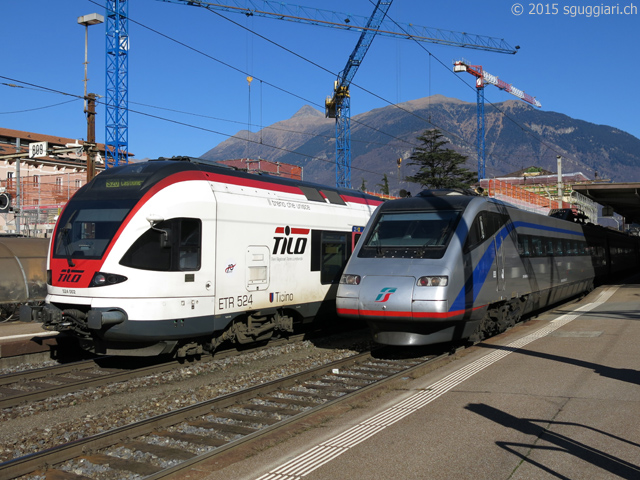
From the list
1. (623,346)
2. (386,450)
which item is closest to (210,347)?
(386,450)

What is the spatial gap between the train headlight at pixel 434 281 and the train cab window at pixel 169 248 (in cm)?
376

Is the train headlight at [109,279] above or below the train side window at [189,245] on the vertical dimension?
below

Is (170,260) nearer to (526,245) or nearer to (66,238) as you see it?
(66,238)

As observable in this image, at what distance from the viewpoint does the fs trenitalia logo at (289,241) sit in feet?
39.2

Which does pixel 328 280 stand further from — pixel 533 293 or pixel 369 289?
pixel 533 293

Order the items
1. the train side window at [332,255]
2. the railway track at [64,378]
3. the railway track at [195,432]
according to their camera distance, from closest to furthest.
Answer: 1. the railway track at [195,432]
2. the railway track at [64,378]
3. the train side window at [332,255]

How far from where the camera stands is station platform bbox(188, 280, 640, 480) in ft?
16.9

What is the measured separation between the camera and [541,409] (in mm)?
6867

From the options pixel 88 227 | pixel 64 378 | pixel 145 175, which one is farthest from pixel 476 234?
pixel 64 378

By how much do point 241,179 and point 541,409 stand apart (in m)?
6.83

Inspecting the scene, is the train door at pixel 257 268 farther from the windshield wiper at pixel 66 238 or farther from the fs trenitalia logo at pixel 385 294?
the windshield wiper at pixel 66 238

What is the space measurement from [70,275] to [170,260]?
5.28 feet

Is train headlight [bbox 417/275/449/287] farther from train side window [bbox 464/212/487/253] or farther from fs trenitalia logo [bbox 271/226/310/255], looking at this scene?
fs trenitalia logo [bbox 271/226/310/255]

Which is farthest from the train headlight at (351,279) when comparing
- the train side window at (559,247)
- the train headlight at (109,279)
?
the train side window at (559,247)
